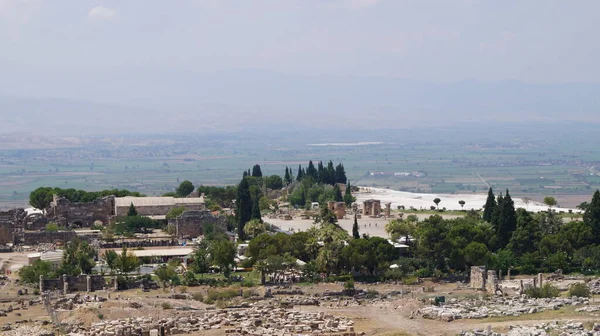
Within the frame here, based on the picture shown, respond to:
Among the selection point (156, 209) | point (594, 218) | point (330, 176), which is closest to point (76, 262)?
point (156, 209)

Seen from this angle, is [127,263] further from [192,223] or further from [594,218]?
[594,218]

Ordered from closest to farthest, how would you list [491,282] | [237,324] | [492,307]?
[237,324] → [492,307] → [491,282]

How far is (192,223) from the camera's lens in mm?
83562

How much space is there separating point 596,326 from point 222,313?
1708cm

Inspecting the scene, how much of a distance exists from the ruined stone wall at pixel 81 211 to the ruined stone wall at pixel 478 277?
38.4 m

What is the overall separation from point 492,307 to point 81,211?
47.6 meters

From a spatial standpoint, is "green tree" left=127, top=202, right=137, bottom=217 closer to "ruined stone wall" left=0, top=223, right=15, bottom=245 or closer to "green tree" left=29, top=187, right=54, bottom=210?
"green tree" left=29, top=187, right=54, bottom=210

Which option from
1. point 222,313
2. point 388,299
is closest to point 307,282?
point 388,299

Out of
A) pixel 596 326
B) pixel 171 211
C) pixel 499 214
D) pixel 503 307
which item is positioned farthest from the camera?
pixel 171 211

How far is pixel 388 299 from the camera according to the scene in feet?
186

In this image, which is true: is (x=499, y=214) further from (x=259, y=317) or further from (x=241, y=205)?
(x=259, y=317)

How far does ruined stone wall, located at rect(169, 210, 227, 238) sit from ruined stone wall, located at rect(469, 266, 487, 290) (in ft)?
90.2

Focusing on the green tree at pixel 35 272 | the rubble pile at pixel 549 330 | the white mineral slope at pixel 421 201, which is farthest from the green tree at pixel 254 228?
the rubble pile at pixel 549 330

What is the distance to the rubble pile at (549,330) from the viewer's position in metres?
43.7
